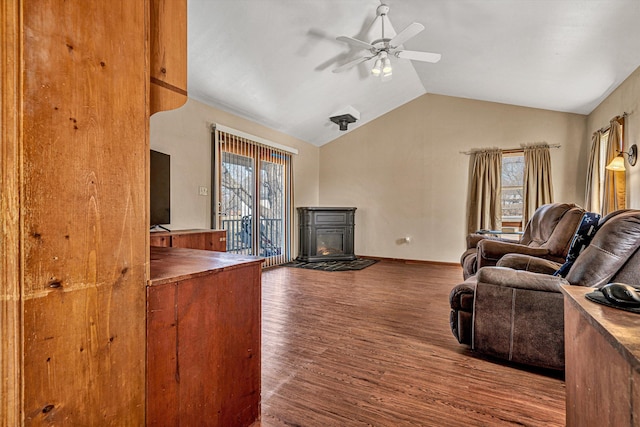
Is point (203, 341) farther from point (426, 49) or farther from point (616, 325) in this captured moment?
point (426, 49)

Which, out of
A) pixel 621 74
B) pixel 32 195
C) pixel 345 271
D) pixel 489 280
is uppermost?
pixel 621 74

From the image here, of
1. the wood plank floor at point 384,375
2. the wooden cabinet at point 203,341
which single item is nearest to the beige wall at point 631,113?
the wood plank floor at point 384,375

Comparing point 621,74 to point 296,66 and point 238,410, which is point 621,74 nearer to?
point 296,66

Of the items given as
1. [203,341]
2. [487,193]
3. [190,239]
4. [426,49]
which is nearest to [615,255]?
[203,341]

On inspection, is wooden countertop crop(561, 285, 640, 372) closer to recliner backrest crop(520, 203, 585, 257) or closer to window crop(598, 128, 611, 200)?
recliner backrest crop(520, 203, 585, 257)

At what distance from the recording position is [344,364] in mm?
2021

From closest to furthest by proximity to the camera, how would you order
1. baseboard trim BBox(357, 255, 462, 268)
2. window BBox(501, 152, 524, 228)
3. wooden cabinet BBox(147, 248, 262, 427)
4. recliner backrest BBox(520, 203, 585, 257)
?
wooden cabinet BBox(147, 248, 262, 427) < recliner backrest BBox(520, 203, 585, 257) < window BBox(501, 152, 524, 228) < baseboard trim BBox(357, 255, 462, 268)

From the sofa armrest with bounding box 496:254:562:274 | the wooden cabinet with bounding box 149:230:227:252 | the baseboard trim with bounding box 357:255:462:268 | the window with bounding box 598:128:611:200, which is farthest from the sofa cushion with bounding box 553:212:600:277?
the baseboard trim with bounding box 357:255:462:268

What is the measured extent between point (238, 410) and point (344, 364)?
0.87m

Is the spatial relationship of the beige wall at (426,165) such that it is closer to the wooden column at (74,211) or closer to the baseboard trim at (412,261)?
the baseboard trim at (412,261)

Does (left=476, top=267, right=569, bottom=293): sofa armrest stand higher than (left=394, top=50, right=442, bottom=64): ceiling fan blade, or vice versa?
(left=394, top=50, right=442, bottom=64): ceiling fan blade

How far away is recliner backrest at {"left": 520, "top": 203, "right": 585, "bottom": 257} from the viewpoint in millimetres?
2658

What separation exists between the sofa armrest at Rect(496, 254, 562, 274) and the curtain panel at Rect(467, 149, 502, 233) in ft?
9.91

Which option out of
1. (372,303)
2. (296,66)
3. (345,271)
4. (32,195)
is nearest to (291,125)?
(296,66)
